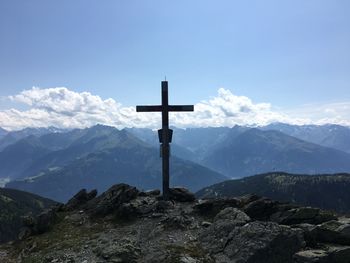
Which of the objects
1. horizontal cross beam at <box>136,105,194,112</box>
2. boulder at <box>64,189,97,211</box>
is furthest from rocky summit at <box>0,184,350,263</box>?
horizontal cross beam at <box>136,105,194,112</box>

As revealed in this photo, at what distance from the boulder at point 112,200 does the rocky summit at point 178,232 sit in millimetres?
82

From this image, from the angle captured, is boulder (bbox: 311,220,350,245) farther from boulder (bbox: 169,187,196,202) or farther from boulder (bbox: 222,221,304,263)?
boulder (bbox: 169,187,196,202)

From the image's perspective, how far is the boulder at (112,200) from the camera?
3175 cm

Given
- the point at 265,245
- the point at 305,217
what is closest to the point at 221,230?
the point at 265,245

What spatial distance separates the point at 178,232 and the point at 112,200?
835 centimetres

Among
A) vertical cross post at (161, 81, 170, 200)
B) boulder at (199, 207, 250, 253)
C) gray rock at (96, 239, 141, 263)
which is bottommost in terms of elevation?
gray rock at (96, 239, 141, 263)

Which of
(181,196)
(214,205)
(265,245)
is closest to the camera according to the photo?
(265,245)

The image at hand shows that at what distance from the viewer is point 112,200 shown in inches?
1276

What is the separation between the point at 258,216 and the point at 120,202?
11780mm

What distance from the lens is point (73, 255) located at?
23016 mm

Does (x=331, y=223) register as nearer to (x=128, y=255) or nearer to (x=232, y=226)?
(x=232, y=226)

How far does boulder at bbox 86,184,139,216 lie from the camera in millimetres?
31750

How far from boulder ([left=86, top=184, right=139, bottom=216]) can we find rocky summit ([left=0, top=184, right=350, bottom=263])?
82 mm

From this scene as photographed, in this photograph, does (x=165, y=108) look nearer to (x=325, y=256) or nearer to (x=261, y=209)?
(x=261, y=209)
